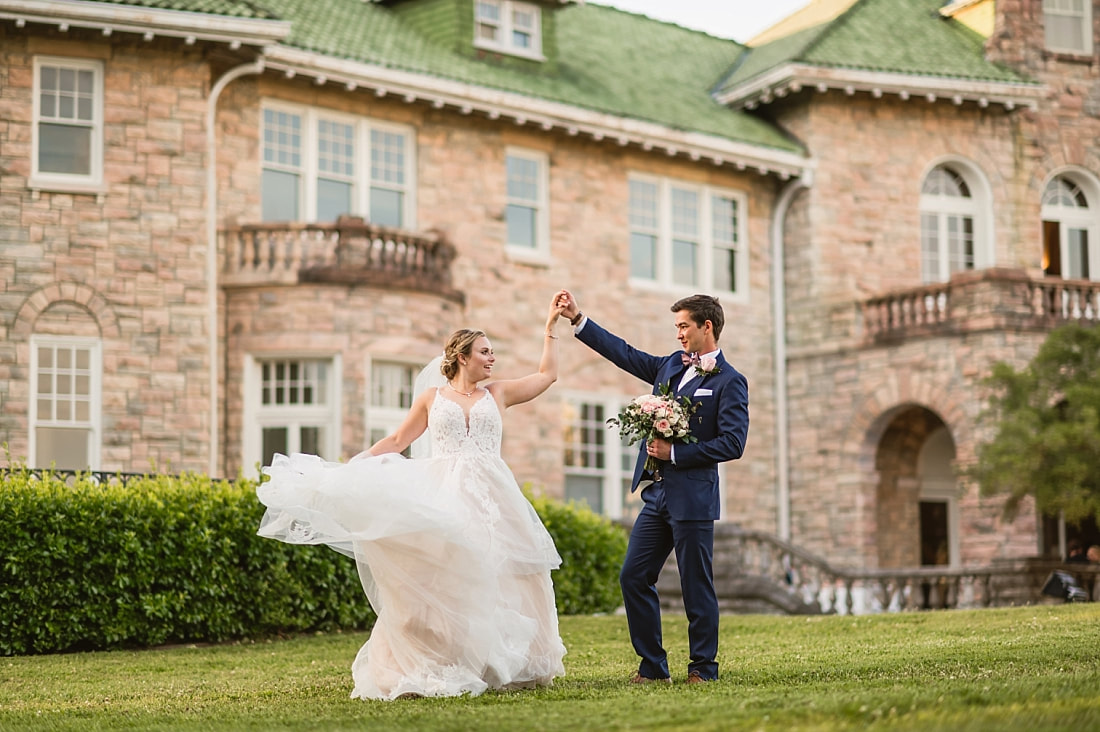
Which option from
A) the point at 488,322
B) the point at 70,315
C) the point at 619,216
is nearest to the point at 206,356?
the point at 70,315

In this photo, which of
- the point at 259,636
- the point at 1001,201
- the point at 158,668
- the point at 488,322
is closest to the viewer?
the point at 158,668

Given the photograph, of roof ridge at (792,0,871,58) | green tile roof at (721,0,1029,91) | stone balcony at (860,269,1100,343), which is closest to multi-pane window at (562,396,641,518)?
stone balcony at (860,269,1100,343)

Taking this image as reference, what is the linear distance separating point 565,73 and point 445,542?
18149mm

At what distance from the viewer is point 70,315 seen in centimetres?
1931

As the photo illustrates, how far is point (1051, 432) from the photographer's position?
2050 cm

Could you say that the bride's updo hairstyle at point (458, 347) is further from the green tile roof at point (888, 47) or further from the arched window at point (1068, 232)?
the arched window at point (1068, 232)

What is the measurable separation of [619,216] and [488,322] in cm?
343

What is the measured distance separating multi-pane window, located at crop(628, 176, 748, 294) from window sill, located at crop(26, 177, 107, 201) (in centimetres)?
934

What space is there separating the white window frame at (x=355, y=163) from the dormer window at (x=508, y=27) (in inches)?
117

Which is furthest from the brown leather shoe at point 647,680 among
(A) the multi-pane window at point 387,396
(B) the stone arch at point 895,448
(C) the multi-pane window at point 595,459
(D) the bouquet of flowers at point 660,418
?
(B) the stone arch at point 895,448

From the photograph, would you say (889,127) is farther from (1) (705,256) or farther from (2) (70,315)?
(2) (70,315)

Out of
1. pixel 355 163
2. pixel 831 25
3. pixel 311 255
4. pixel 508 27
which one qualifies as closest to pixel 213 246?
pixel 311 255

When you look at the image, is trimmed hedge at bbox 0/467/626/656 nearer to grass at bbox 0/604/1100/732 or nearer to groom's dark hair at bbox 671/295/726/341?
grass at bbox 0/604/1100/732

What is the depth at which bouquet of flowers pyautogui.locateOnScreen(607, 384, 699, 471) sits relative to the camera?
28.6 ft
